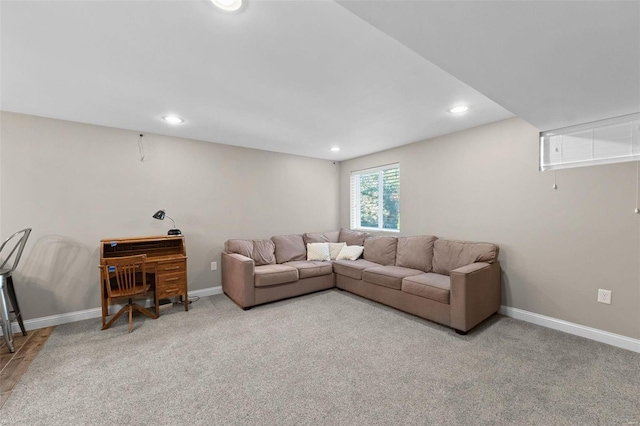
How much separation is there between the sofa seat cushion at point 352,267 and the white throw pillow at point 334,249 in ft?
1.12

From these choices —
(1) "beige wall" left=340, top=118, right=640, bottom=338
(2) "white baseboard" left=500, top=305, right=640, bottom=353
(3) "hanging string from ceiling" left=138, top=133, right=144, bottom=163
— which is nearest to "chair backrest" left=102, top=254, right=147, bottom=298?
(3) "hanging string from ceiling" left=138, top=133, right=144, bottom=163

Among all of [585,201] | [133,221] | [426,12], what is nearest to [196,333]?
[133,221]

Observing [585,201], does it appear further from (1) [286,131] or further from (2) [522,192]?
(1) [286,131]

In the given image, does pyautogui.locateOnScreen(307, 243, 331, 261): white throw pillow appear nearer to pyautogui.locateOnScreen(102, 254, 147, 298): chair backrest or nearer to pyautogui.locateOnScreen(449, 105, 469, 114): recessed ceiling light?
pyautogui.locateOnScreen(102, 254, 147, 298): chair backrest

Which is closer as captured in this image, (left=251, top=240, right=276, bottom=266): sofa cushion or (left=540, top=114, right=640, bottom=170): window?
(left=540, top=114, right=640, bottom=170): window

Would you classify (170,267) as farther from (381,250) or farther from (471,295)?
(471,295)

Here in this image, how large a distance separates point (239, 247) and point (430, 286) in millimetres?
2730

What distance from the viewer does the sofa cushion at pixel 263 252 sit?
160 inches

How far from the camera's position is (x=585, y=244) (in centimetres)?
255

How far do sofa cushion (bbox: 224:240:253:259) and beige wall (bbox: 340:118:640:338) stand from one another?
9.03ft

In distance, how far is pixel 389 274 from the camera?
10.9 ft

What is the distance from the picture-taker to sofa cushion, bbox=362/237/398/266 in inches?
158

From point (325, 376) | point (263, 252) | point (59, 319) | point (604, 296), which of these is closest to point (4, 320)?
point (59, 319)

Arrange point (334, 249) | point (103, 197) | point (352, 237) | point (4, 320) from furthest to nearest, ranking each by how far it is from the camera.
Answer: point (352, 237)
point (334, 249)
point (103, 197)
point (4, 320)
